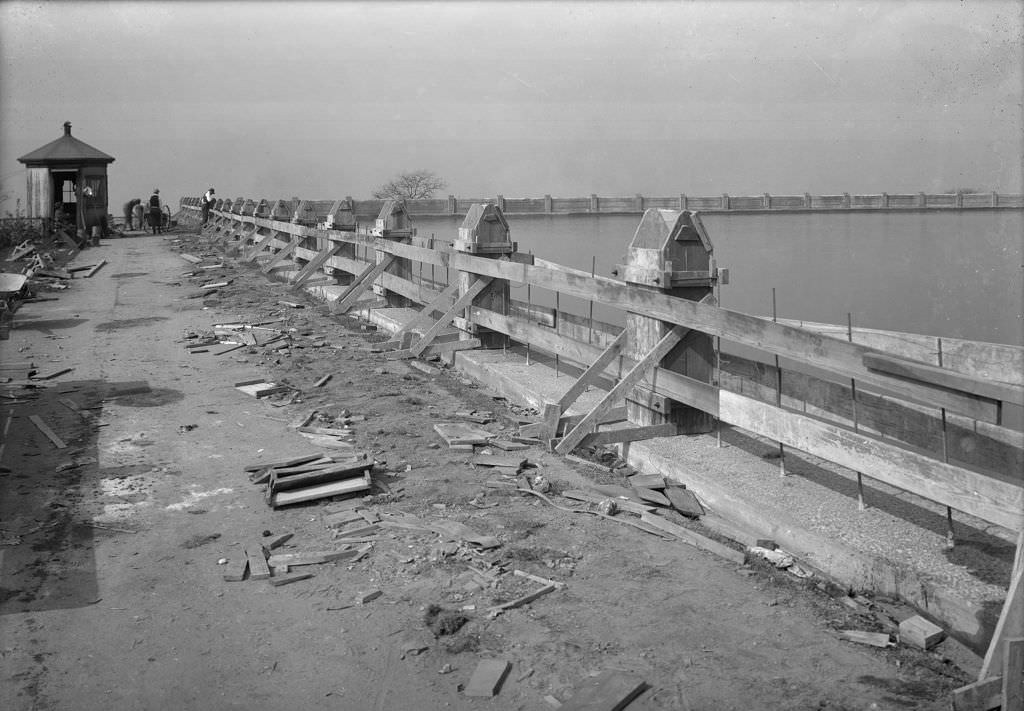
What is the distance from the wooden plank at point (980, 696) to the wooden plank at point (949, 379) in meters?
1.07

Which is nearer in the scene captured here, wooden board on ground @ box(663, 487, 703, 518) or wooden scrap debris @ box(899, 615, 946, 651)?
wooden scrap debris @ box(899, 615, 946, 651)

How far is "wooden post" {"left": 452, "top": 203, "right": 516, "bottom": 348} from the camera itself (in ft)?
32.0

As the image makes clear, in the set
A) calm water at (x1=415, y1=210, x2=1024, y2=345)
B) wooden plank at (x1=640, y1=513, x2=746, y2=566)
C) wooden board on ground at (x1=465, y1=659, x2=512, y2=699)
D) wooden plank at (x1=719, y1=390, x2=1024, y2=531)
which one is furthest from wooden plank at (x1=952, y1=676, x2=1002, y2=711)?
calm water at (x1=415, y1=210, x2=1024, y2=345)

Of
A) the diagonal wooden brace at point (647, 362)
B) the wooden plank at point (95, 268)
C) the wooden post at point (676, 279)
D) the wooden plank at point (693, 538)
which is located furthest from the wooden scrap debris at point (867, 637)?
the wooden plank at point (95, 268)

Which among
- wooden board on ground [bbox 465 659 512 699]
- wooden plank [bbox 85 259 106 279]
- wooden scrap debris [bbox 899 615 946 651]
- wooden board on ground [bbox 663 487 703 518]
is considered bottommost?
wooden board on ground [bbox 465 659 512 699]

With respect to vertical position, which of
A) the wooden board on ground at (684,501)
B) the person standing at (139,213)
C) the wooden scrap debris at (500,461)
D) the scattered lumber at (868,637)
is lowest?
the scattered lumber at (868,637)

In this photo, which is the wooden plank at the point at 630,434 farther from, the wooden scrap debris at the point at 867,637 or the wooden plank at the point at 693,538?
the wooden scrap debris at the point at 867,637

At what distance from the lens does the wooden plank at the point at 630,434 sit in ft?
20.4

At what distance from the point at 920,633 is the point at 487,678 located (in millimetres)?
1811

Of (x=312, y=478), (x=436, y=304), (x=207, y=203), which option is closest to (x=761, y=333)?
(x=312, y=478)

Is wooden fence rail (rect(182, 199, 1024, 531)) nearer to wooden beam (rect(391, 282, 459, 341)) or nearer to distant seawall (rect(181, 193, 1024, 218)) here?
wooden beam (rect(391, 282, 459, 341))

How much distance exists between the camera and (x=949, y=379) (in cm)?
364

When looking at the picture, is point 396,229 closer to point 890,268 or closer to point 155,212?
point 890,268

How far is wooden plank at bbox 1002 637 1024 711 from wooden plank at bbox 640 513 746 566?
1516 millimetres
